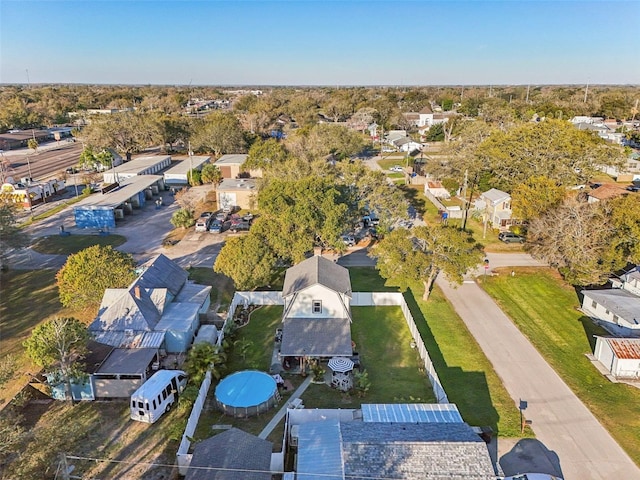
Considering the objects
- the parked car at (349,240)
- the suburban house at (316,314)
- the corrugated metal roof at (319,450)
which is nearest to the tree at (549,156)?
the parked car at (349,240)

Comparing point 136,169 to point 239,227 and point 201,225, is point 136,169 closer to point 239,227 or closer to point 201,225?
point 201,225

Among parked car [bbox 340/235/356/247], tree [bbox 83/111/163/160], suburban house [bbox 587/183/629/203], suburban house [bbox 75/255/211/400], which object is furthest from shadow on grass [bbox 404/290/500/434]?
tree [bbox 83/111/163/160]

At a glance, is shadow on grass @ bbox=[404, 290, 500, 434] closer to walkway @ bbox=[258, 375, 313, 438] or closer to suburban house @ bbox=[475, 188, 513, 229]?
walkway @ bbox=[258, 375, 313, 438]

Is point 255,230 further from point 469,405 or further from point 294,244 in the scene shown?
point 469,405

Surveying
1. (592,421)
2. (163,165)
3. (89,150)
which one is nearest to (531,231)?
(592,421)

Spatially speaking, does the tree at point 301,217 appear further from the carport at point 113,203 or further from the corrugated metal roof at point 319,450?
the carport at point 113,203

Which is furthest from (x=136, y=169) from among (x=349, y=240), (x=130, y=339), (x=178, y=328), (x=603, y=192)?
(x=603, y=192)
